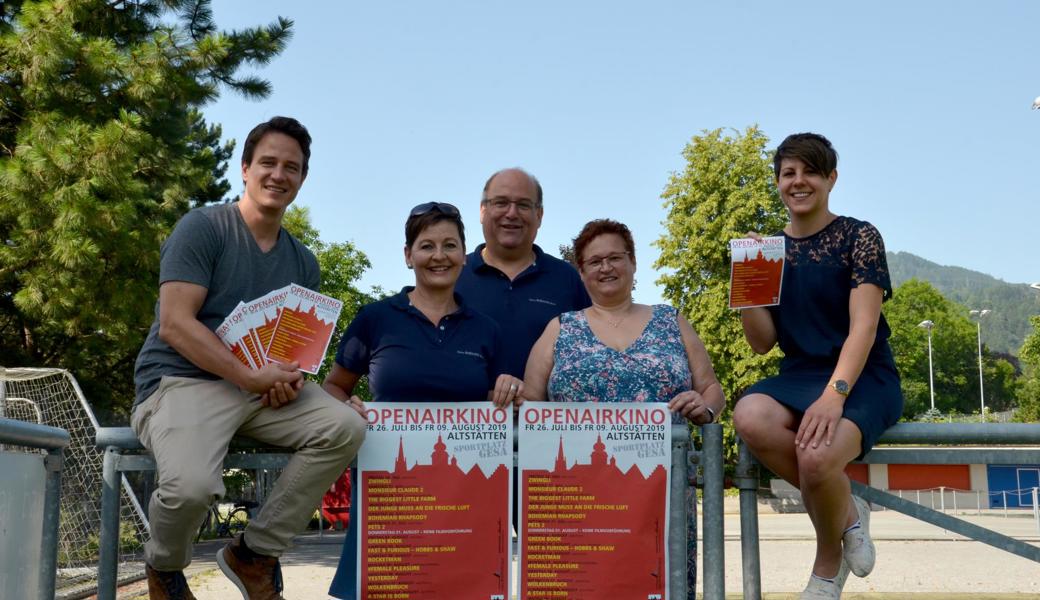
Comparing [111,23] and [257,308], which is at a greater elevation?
[111,23]

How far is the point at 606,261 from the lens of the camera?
4375 millimetres

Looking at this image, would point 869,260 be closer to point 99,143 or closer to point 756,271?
point 756,271

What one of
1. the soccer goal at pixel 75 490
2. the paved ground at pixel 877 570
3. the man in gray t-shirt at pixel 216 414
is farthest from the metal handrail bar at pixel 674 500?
the soccer goal at pixel 75 490

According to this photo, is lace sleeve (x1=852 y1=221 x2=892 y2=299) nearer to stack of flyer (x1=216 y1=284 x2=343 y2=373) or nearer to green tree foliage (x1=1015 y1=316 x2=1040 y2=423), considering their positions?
stack of flyer (x1=216 y1=284 x2=343 y2=373)

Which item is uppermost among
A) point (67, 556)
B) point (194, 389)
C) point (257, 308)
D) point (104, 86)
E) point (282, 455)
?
point (104, 86)

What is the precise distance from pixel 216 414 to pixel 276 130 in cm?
118

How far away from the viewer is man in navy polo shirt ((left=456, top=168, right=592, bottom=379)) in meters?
4.93

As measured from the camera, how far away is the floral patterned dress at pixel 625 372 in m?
4.16

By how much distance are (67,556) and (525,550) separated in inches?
408

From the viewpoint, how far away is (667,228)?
37.1 metres

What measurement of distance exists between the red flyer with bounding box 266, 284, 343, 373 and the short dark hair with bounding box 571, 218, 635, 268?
1.28 meters

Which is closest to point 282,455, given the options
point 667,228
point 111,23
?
point 111,23

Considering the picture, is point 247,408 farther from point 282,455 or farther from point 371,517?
point 371,517

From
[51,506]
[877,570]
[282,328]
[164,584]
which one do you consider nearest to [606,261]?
[282,328]
